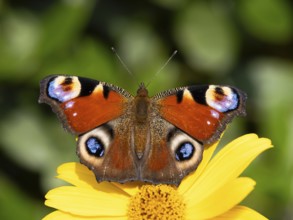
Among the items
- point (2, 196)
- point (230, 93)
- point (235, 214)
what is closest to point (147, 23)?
point (2, 196)

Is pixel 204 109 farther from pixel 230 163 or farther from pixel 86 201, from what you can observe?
pixel 86 201

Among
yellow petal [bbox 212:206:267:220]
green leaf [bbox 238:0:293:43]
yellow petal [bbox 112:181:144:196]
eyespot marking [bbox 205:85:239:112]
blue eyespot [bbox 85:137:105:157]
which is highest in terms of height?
green leaf [bbox 238:0:293:43]

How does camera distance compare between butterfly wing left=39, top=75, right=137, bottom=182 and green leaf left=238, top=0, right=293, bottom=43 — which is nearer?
butterfly wing left=39, top=75, right=137, bottom=182

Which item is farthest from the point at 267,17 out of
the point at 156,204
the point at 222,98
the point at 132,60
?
the point at 156,204

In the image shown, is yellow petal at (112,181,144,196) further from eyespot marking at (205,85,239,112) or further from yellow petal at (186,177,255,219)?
eyespot marking at (205,85,239,112)

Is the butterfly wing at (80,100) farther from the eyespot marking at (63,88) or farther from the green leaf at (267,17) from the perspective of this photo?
the green leaf at (267,17)

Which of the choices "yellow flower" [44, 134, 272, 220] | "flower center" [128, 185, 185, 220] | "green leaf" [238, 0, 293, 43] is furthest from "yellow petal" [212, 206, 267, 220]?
"green leaf" [238, 0, 293, 43]
